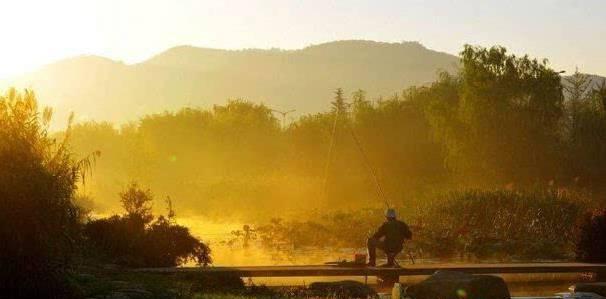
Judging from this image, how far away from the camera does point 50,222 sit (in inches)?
595

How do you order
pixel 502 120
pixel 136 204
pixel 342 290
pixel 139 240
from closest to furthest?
pixel 342 290 → pixel 139 240 → pixel 136 204 → pixel 502 120

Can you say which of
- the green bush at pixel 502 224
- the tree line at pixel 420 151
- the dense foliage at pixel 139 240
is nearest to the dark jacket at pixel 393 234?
the dense foliage at pixel 139 240

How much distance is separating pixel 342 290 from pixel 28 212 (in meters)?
7.74

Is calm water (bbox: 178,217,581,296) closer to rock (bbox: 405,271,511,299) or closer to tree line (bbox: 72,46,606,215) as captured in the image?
rock (bbox: 405,271,511,299)

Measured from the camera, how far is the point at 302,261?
2928 centimetres

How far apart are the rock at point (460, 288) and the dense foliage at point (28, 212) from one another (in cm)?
806

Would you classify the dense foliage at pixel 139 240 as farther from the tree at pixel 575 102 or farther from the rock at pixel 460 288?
the tree at pixel 575 102

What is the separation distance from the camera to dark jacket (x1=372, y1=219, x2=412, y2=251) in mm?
22688

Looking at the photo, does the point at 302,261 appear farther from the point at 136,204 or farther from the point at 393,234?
the point at 136,204

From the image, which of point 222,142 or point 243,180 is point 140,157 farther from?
point 243,180

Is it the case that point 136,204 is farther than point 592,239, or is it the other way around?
point 592,239

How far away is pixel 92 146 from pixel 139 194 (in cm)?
12096

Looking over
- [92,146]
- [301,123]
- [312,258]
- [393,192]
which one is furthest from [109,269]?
[92,146]

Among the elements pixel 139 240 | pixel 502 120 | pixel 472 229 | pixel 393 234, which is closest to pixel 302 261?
pixel 393 234
